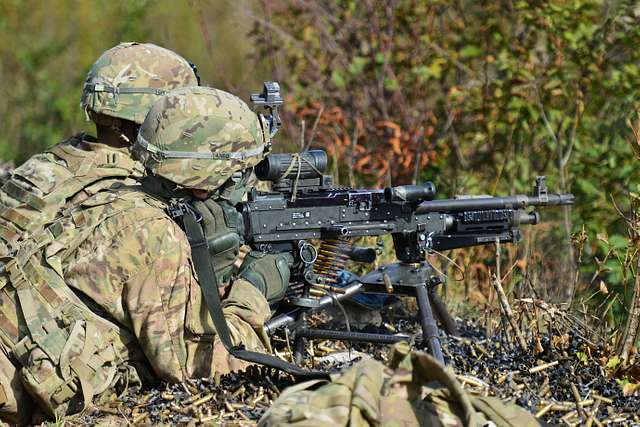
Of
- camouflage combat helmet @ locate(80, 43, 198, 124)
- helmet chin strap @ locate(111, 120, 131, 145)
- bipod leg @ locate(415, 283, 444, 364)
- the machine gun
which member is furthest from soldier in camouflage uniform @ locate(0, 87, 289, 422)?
helmet chin strap @ locate(111, 120, 131, 145)

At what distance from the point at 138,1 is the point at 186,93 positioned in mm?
7363

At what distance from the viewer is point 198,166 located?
4285 millimetres

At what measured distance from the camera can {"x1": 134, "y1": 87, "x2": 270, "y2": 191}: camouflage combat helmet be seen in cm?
424

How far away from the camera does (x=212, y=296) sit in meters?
4.14

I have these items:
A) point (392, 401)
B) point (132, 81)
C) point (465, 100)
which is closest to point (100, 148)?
point (132, 81)

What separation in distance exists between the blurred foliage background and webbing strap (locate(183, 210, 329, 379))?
2.92m

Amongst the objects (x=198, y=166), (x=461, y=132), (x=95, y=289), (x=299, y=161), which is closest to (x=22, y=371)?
(x=95, y=289)

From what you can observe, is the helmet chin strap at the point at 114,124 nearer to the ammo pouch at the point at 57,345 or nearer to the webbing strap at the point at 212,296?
the webbing strap at the point at 212,296

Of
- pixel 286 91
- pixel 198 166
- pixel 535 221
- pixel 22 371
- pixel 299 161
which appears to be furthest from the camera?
pixel 286 91

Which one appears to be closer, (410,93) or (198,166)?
(198,166)

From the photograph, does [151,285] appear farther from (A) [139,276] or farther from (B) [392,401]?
(B) [392,401]

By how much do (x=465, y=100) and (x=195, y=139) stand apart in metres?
4.87

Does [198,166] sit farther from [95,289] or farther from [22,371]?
[22,371]

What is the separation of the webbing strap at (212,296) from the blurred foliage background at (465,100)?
115 inches
